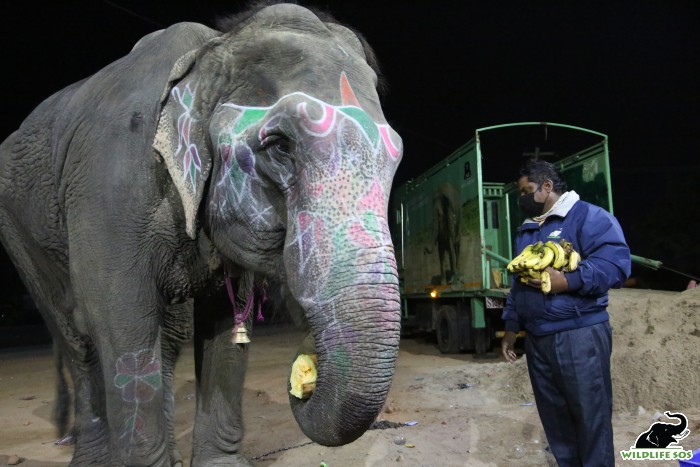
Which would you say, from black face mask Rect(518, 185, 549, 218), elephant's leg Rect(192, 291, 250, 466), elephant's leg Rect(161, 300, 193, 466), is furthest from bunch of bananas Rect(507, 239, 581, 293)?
elephant's leg Rect(161, 300, 193, 466)

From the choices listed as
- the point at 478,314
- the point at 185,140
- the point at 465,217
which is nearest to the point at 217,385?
the point at 185,140

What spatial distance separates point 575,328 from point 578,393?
35 centimetres

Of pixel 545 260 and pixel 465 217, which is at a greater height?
pixel 465 217

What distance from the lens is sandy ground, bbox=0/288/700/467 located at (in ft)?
14.7

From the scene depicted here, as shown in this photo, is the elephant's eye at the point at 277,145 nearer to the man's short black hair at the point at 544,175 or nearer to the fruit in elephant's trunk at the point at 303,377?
the fruit in elephant's trunk at the point at 303,377

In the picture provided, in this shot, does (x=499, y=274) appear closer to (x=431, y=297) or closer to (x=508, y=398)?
(x=431, y=297)

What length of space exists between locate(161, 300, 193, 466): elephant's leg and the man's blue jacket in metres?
2.17

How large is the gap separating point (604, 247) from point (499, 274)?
830cm

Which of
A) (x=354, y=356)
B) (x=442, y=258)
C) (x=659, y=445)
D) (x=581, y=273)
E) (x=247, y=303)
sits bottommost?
(x=659, y=445)

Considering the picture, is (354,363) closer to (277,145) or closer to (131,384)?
(277,145)

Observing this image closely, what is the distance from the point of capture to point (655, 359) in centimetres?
559

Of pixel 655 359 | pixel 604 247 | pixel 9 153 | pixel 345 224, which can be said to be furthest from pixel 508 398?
pixel 9 153

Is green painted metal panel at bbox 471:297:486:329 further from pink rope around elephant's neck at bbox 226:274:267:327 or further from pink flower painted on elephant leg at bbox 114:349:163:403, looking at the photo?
pink flower painted on elephant leg at bbox 114:349:163:403

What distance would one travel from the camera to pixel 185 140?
8.95 ft
